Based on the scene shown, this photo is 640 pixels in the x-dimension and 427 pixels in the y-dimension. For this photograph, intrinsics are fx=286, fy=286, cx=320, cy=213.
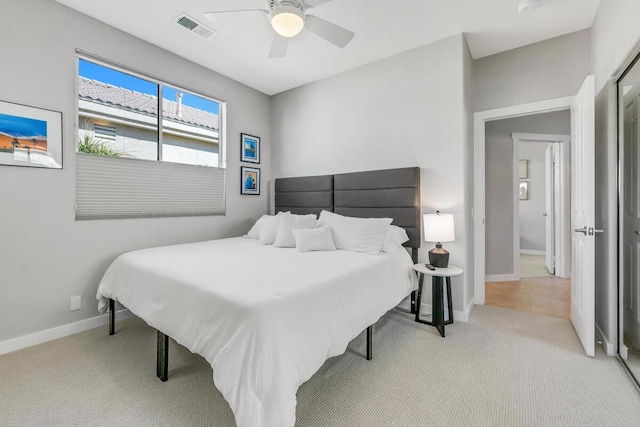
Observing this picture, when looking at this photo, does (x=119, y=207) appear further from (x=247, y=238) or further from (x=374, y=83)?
(x=374, y=83)

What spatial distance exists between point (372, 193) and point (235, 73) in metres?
2.40

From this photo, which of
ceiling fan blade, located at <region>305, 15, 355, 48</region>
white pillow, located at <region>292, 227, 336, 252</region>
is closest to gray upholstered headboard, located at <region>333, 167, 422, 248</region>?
white pillow, located at <region>292, 227, 336, 252</region>

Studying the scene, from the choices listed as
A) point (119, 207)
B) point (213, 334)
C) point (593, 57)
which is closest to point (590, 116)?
point (593, 57)

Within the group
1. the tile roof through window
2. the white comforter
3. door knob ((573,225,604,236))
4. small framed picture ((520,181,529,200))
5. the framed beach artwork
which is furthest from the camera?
small framed picture ((520,181,529,200))

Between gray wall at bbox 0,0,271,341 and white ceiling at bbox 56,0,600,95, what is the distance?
0.24 meters

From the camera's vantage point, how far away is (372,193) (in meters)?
3.35

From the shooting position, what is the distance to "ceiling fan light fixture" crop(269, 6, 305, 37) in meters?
1.95

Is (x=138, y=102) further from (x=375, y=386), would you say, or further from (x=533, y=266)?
(x=533, y=266)

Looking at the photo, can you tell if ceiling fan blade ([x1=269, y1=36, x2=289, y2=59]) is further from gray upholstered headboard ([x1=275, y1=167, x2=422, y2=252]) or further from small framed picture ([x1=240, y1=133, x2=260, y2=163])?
small framed picture ([x1=240, y1=133, x2=260, y2=163])

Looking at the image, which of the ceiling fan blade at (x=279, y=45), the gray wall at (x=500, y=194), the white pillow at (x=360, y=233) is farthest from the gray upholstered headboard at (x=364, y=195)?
the gray wall at (x=500, y=194)

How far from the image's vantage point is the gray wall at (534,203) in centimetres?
641

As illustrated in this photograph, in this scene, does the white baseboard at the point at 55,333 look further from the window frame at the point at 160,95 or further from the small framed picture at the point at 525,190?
the small framed picture at the point at 525,190

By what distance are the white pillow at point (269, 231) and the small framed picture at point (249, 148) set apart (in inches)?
47.2

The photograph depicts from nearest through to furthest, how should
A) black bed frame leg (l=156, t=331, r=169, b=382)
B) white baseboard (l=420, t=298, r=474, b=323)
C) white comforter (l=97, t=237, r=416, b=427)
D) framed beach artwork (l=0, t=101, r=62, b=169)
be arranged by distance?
white comforter (l=97, t=237, r=416, b=427) → black bed frame leg (l=156, t=331, r=169, b=382) → framed beach artwork (l=0, t=101, r=62, b=169) → white baseboard (l=420, t=298, r=474, b=323)
